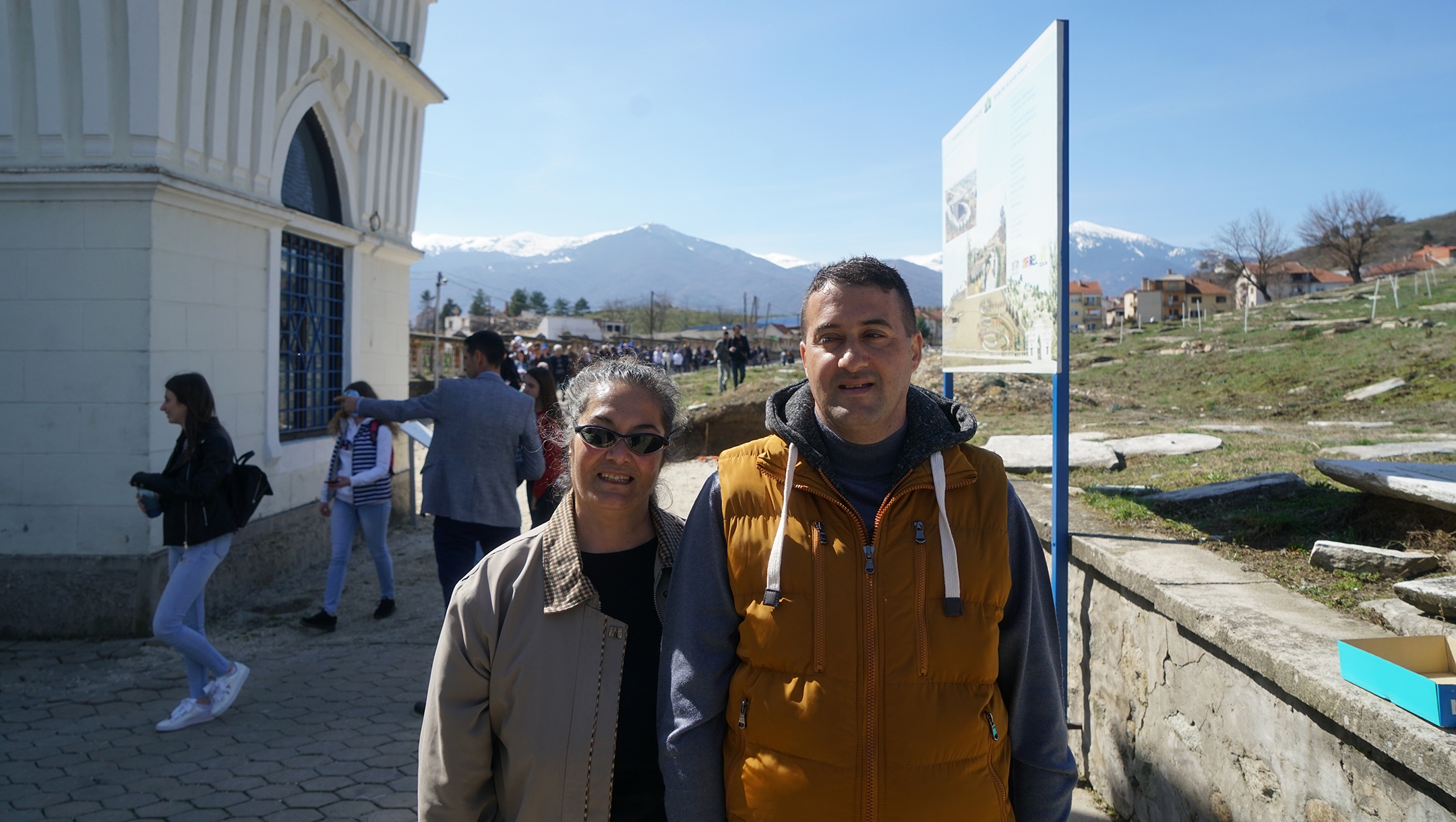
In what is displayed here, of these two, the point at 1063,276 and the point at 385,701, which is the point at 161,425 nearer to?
the point at 385,701

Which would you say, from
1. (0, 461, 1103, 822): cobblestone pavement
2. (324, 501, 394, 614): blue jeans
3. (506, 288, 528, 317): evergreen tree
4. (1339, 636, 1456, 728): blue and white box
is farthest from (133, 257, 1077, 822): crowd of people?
(506, 288, 528, 317): evergreen tree

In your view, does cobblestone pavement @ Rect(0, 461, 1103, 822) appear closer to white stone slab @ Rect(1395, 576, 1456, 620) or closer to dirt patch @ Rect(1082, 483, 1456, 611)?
dirt patch @ Rect(1082, 483, 1456, 611)

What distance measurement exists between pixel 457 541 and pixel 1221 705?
400 cm

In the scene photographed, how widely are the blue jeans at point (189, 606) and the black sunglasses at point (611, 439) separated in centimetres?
368

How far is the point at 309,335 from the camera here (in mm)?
8297

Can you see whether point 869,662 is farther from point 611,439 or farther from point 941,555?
point 611,439

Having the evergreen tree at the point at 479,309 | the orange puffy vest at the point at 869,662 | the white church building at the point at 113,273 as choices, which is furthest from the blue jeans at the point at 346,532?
the evergreen tree at the point at 479,309

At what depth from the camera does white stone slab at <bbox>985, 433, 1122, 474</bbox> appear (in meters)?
5.88

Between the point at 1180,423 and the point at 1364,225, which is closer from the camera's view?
the point at 1180,423

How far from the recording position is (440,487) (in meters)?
5.05

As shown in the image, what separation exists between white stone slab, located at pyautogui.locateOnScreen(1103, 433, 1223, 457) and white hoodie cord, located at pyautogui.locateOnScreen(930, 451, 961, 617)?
16.3 ft

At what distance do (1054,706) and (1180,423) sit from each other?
27.8 ft

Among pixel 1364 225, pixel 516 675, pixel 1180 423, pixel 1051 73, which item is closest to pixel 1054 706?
pixel 516 675

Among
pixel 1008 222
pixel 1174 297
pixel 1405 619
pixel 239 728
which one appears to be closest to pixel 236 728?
pixel 239 728
